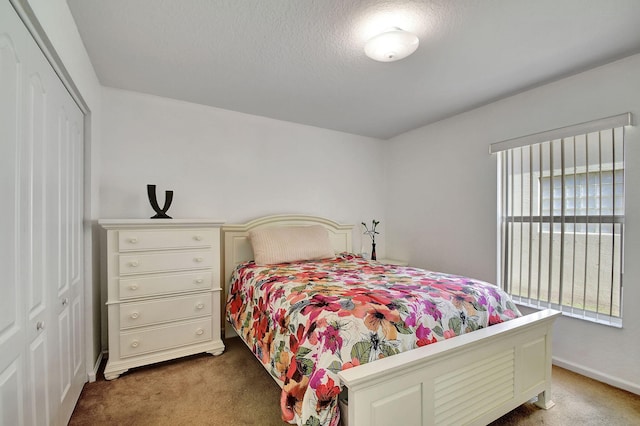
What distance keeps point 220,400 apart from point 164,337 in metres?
0.73

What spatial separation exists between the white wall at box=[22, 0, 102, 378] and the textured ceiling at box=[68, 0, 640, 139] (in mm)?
134

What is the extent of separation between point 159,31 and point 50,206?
46.6 inches

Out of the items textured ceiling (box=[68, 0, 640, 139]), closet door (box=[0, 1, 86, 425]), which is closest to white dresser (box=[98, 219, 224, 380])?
closet door (box=[0, 1, 86, 425])

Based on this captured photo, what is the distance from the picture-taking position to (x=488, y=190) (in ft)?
9.62

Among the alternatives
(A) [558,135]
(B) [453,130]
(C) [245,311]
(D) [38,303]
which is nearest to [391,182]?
(B) [453,130]

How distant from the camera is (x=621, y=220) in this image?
82.2 inches

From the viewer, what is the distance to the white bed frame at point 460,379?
120 cm

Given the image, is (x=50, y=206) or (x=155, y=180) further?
(x=155, y=180)

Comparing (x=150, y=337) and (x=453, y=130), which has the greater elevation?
(x=453, y=130)

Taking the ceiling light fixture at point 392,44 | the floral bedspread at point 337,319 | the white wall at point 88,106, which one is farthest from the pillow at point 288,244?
the ceiling light fixture at point 392,44

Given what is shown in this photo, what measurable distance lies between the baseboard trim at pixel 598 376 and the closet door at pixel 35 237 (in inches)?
128

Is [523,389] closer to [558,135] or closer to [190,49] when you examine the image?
[558,135]

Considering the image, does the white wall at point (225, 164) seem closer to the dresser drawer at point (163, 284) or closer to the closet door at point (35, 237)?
the dresser drawer at point (163, 284)

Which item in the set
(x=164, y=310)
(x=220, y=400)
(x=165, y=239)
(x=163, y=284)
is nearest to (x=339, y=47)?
(x=165, y=239)
